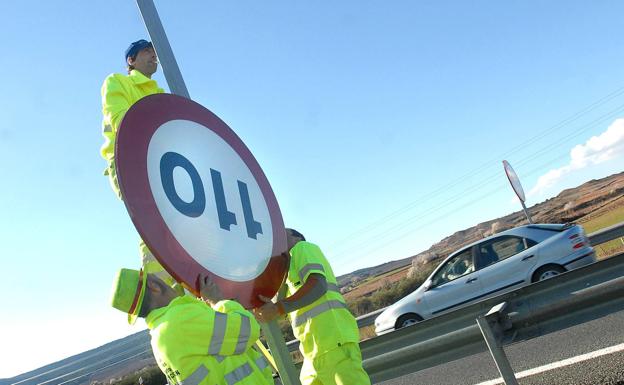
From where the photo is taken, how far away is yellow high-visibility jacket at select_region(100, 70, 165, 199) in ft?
7.80

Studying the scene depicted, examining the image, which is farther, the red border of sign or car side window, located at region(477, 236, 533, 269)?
car side window, located at region(477, 236, 533, 269)

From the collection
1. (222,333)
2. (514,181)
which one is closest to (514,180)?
(514,181)

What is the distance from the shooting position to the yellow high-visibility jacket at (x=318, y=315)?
339 centimetres

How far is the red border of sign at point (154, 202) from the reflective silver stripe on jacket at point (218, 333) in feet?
0.54

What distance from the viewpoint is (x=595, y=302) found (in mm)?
3324

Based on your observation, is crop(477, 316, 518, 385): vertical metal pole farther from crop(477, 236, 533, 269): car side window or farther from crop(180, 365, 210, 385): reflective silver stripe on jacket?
crop(477, 236, 533, 269): car side window

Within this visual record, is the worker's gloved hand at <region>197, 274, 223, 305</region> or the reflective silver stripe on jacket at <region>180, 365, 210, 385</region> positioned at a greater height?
→ the worker's gloved hand at <region>197, 274, 223, 305</region>

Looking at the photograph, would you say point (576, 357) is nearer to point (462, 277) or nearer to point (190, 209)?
point (190, 209)

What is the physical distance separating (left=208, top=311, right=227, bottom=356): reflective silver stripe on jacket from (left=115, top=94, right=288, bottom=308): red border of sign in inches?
6.5

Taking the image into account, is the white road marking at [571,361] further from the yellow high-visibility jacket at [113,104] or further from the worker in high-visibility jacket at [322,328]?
the yellow high-visibility jacket at [113,104]

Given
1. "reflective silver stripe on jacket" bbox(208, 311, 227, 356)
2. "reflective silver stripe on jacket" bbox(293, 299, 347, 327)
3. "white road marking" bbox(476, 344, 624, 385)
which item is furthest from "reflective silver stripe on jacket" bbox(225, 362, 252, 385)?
"white road marking" bbox(476, 344, 624, 385)

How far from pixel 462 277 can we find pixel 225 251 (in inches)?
438

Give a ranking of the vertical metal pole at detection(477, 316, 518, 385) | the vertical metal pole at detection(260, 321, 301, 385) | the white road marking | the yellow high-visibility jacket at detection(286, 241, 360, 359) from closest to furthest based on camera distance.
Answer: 1. the vertical metal pole at detection(260, 321, 301, 385)
2. the vertical metal pole at detection(477, 316, 518, 385)
3. the yellow high-visibility jacket at detection(286, 241, 360, 359)
4. the white road marking

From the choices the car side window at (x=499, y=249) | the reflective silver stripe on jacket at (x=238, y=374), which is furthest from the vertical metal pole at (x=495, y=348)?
the car side window at (x=499, y=249)
